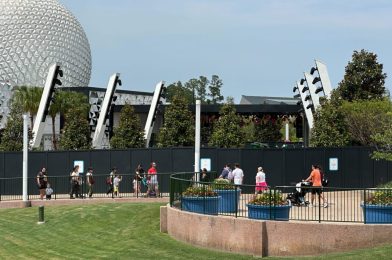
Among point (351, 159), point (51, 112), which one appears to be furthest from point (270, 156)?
point (51, 112)

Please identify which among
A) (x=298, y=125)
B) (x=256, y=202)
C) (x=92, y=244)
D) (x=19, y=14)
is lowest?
(x=92, y=244)

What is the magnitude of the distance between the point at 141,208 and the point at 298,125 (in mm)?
44197

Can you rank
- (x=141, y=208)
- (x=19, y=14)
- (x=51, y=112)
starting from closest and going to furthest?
(x=141, y=208) < (x=51, y=112) < (x=19, y=14)

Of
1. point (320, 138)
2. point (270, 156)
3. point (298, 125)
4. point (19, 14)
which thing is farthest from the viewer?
point (19, 14)

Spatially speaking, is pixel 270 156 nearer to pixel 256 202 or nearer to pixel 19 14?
pixel 256 202

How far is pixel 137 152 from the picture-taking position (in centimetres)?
3775

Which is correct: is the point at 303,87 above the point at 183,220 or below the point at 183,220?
above

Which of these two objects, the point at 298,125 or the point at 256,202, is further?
the point at 298,125

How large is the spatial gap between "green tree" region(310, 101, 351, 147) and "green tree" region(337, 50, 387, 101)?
35.8 ft

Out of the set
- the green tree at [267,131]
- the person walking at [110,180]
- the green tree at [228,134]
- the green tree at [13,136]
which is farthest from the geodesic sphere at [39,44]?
the person walking at [110,180]

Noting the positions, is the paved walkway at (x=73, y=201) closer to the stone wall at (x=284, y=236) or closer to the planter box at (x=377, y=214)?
the stone wall at (x=284, y=236)

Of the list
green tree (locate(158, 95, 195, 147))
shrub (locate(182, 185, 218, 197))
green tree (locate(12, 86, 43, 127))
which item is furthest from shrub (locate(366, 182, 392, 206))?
green tree (locate(12, 86, 43, 127))

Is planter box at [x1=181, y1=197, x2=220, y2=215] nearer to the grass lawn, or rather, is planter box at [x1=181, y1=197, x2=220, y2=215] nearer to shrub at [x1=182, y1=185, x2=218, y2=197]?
shrub at [x1=182, y1=185, x2=218, y2=197]

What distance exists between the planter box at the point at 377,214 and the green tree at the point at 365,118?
2596 centimetres
